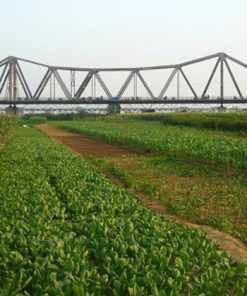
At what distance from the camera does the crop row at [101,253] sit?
6.09 m

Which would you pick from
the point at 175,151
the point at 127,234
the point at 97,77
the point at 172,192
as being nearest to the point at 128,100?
the point at 97,77

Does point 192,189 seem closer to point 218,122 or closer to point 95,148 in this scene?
point 95,148

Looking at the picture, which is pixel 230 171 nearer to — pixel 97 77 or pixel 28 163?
pixel 28 163

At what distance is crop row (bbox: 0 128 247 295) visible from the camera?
240 inches

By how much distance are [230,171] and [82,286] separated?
629 inches

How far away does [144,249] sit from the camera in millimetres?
7348

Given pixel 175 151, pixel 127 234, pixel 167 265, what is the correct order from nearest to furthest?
pixel 167 265
pixel 127 234
pixel 175 151

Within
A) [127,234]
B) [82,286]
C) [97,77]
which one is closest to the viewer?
[82,286]

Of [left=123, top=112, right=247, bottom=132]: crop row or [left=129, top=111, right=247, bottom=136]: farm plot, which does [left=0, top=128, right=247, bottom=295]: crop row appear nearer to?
[left=129, top=111, right=247, bottom=136]: farm plot

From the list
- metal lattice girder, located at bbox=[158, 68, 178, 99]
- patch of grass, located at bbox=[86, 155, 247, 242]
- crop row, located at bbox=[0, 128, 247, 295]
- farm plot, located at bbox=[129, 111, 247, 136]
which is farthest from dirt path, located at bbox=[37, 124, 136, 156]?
metal lattice girder, located at bbox=[158, 68, 178, 99]

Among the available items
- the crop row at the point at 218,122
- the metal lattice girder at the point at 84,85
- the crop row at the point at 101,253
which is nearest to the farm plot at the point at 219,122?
the crop row at the point at 218,122

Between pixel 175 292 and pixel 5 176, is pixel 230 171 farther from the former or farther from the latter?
pixel 175 292

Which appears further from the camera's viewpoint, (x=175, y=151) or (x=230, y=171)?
(x=175, y=151)

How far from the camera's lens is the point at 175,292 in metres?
5.85
